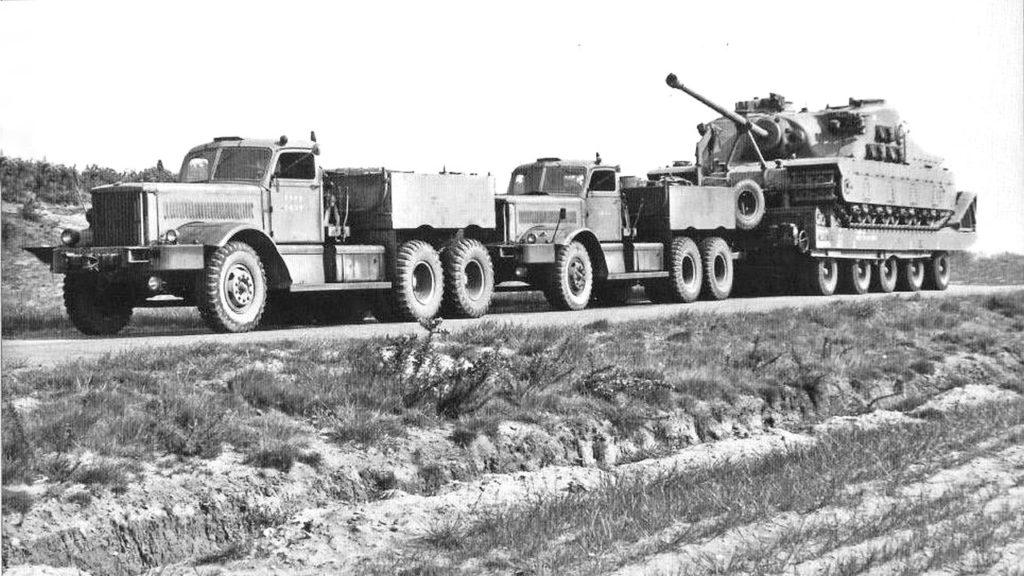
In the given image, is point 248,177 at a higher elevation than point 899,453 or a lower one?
higher

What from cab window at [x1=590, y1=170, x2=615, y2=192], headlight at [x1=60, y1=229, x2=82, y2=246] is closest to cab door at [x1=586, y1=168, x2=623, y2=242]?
cab window at [x1=590, y1=170, x2=615, y2=192]

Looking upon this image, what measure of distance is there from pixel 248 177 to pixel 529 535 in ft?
30.2

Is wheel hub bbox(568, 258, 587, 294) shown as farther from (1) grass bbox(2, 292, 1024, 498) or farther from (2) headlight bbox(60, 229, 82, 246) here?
(2) headlight bbox(60, 229, 82, 246)

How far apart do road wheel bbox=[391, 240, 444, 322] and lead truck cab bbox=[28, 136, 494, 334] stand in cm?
2

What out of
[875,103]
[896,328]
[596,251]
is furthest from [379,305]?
[875,103]

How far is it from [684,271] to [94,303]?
10.7 m

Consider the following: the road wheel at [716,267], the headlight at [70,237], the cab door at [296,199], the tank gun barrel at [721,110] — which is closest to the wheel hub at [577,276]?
the road wheel at [716,267]

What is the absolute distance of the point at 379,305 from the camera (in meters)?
17.3

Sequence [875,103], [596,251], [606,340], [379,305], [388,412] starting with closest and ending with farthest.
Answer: [388,412]
[606,340]
[379,305]
[596,251]
[875,103]

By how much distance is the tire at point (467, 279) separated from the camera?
1741 centimetres

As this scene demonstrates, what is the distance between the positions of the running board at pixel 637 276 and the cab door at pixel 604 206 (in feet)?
1.96

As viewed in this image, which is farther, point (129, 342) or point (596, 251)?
point (596, 251)

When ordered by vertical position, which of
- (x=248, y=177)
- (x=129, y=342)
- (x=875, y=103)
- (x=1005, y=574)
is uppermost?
(x=875, y=103)

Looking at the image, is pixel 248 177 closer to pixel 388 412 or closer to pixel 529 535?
pixel 388 412
